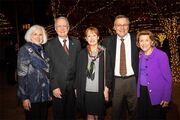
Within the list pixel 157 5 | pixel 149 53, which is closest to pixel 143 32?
pixel 149 53

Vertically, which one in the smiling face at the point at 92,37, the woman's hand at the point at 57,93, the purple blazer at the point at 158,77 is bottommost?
the woman's hand at the point at 57,93

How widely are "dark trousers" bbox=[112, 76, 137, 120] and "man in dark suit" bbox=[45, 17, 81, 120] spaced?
697 mm

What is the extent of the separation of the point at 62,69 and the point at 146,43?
1.36 meters

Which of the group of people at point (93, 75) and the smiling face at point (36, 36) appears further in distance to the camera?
the smiling face at point (36, 36)

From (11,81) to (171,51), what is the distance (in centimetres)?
638

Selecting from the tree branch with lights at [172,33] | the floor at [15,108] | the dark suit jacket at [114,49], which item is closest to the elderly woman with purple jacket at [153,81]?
the dark suit jacket at [114,49]

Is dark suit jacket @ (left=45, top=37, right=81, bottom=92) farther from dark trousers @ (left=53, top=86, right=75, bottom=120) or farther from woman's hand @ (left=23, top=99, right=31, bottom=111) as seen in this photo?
woman's hand @ (left=23, top=99, right=31, bottom=111)

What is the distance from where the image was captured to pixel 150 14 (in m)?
11.6

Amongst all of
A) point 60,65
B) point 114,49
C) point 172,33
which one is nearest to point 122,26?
point 114,49

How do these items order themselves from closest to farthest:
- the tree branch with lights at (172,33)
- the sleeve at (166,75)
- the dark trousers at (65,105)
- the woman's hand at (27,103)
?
the sleeve at (166,75), the woman's hand at (27,103), the dark trousers at (65,105), the tree branch with lights at (172,33)

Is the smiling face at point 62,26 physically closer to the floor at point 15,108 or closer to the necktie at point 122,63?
the necktie at point 122,63

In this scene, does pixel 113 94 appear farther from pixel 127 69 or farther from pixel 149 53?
pixel 149 53

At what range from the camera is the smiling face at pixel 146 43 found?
15.8ft

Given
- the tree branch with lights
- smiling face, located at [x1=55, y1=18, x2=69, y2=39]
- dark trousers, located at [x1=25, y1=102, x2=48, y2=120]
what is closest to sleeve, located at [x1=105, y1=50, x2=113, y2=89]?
smiling face, located at [x1=55, y1=18, x2=69, y2=39]
